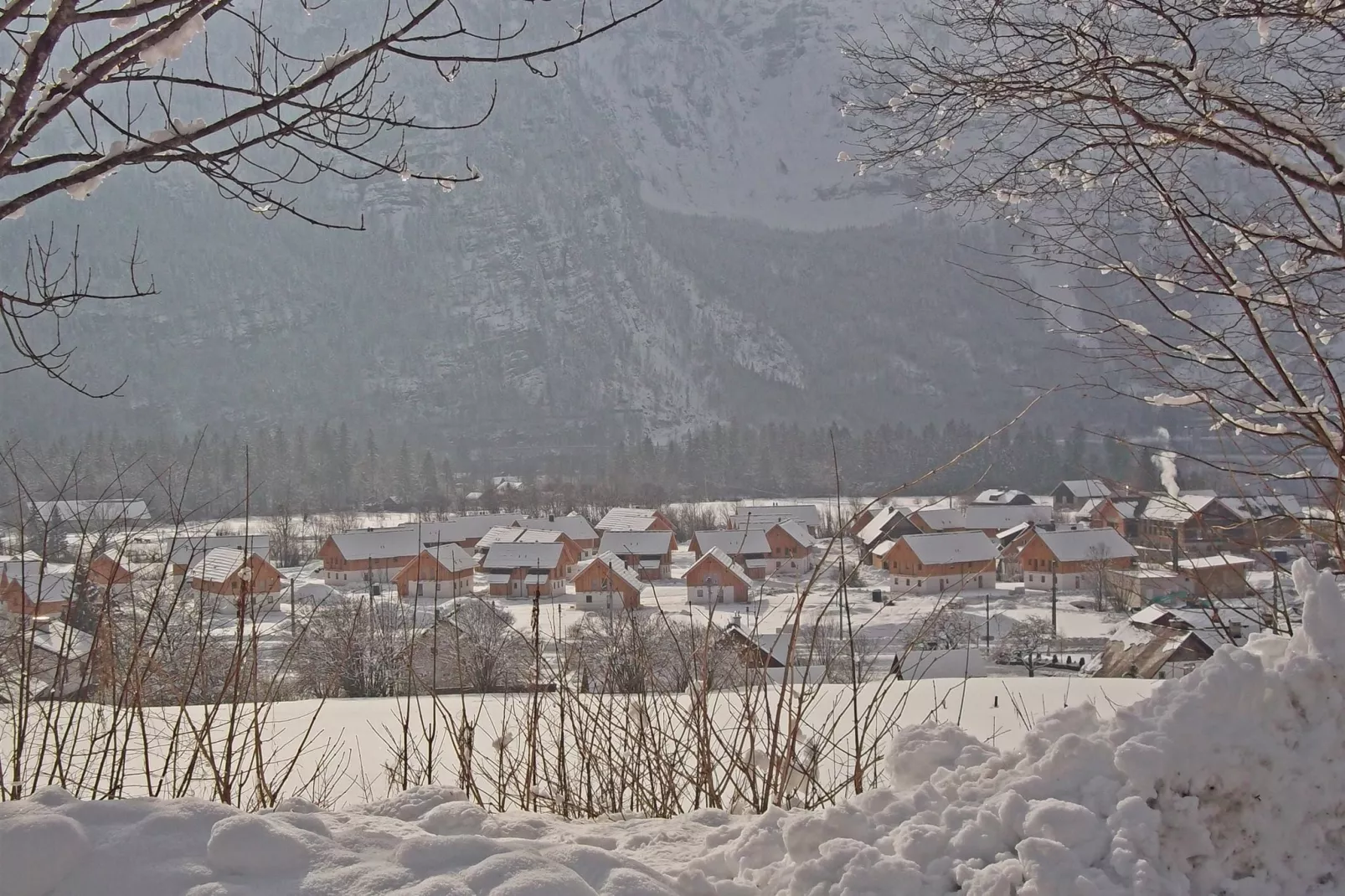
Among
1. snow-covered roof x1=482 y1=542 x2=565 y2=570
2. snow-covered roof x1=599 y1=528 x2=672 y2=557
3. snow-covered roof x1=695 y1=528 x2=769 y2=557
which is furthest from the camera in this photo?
snow-covered roof x1=599 y1=528 x2=672 y2=557

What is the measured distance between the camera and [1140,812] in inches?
53.6

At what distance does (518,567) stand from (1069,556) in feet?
54.8

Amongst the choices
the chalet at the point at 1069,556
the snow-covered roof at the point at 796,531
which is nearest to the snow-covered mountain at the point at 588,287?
the snow-covered roof at the point at 796,531

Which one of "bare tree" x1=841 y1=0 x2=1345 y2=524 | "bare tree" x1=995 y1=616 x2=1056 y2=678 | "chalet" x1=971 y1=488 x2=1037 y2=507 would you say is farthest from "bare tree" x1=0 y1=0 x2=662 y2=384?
"chalet" x1=971 y1=488 x2=1037 y2=507

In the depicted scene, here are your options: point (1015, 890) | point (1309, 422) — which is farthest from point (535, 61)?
point (1309, 422)

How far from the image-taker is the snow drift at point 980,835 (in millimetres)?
1341

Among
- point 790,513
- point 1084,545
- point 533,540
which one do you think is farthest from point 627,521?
point 1084,545

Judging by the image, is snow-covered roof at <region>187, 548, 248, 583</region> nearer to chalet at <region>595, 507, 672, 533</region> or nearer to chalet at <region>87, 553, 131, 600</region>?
chalet at <region>87, 553, 131, 600</region>

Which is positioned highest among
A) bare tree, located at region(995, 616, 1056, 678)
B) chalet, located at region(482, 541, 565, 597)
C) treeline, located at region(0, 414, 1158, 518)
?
treeline, located at region(0, 414, 1158, 518)

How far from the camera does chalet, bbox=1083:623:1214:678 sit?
10534 millimetres

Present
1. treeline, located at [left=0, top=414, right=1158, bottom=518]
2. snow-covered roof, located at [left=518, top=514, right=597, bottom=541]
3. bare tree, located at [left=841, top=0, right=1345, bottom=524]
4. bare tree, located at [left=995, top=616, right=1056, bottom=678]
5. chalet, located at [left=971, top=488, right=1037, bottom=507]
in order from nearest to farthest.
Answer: bare tree, located at [left=841, top=0, right=1345, bottom=524] → bare tree, located at [left=995, top=616, right=1056, bottom=678] → snow-covered roof, located at [left=518, top=514, right=597, bottom=541] → chalet, located at [left=971, top=488, right=1037, bottom=507] → treeline, located at [left=0, top=414, right=1158, bottom=518]

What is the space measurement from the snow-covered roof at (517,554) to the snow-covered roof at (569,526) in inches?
247

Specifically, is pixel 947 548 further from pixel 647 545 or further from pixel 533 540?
pixel 533 540

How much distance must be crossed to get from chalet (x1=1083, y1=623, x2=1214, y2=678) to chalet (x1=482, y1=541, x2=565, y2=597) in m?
15.2
